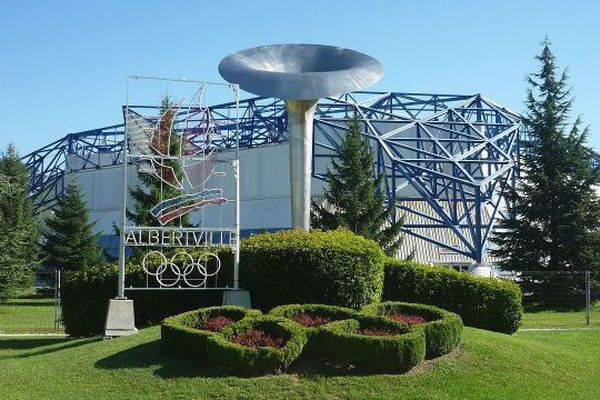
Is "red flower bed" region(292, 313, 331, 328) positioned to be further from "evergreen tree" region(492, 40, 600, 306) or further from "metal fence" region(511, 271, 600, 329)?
"evergreen tree" region(492, 40, 600, 306)

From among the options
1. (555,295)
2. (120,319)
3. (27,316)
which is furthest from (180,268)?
(555,295)

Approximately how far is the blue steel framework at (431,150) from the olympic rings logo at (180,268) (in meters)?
24.5

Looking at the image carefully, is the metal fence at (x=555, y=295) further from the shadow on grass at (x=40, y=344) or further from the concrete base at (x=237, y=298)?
the shadow on grass at (x=40, y=344)

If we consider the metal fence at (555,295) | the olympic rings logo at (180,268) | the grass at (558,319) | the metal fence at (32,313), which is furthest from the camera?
Result: the metal fence at (555,295)

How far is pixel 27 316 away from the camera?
28.1 meters

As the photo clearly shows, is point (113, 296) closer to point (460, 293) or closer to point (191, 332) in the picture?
point (191, 332)

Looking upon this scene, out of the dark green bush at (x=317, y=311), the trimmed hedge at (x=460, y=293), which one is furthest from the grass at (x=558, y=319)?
the dark green bush at (x=317, y=311)

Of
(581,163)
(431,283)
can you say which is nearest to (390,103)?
(581,163)

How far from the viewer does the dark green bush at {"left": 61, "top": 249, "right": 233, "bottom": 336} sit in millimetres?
17094

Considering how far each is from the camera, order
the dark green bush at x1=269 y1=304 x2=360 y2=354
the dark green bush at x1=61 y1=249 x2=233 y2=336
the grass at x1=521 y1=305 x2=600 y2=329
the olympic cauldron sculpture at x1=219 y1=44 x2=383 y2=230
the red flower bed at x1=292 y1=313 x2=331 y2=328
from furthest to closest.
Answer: the grass at x1=521 y1=305 x2=600 y2=329
the olympic cauldron sculpture at x1=219 y1=44 x2=383 y2=230
the dark green bush at x1=61 y1=249 x2=233 y2=336
the dark green bush at x1=269 y1=304 x2=360 y2=354
the red flower bed at x1=292 y1=313 x2=331 y2=328

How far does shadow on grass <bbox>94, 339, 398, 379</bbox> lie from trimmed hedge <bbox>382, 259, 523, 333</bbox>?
579cm

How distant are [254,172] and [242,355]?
37333 millimetres

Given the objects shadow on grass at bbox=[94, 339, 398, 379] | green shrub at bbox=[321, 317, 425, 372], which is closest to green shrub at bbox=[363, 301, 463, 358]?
green shrub at bbox=[321, 317, 425, 372]

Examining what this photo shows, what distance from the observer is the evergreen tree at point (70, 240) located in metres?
42.3
